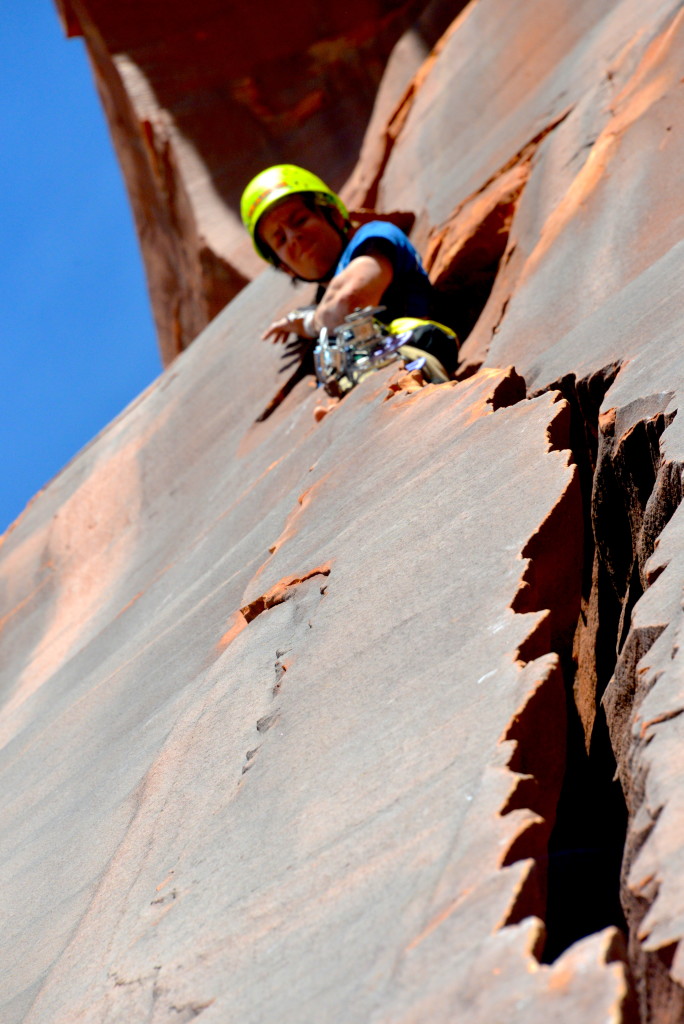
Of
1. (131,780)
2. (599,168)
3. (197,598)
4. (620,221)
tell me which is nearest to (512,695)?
(131,780)

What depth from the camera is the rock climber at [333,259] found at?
11.7 ft

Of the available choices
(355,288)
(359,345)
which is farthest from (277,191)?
(359,345)

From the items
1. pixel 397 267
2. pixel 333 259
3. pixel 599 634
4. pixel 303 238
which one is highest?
pixel 303 238

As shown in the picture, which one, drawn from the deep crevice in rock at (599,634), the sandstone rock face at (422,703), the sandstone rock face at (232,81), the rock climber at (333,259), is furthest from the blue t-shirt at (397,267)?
the sandstone rock face at (232,81)

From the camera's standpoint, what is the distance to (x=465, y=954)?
3.12 feet

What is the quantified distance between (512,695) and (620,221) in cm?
229

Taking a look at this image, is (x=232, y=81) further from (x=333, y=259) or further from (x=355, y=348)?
(x=355, y=348)

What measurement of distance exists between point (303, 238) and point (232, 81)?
209 inches

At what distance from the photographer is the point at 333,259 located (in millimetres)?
4230

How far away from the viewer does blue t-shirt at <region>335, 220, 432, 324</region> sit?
12.2 feet

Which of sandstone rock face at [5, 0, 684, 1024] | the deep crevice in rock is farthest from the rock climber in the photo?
the deep crevice in rock

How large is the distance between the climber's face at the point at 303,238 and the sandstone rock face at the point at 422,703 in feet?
2.11

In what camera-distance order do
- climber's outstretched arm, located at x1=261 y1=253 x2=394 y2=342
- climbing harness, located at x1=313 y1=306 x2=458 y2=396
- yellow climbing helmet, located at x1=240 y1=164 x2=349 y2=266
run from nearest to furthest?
climbing harness, located at x1=313 y1=306 x2=458 y2=396 → climber's outstretched arm, located at x1=261 y1=253 x2=394 y2=342 → yellow climbing helmet, located at x1=240 y1=164 x2=349 y2=266

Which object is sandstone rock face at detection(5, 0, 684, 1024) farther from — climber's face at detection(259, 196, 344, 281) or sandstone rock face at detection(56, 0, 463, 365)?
sandstone rock face at detection(56, 0, 463, 365)
